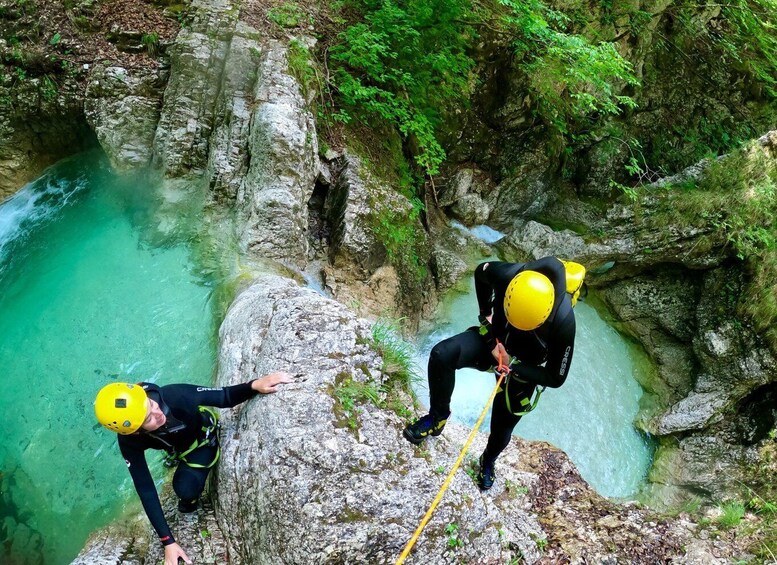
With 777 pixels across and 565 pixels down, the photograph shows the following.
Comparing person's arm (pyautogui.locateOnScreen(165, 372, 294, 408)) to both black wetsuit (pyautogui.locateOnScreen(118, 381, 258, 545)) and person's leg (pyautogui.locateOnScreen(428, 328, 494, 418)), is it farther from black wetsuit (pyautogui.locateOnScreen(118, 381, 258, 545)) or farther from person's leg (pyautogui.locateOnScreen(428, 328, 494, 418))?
person's leg (pyautogui.locateOnScreen(428, 328, 494, 418))

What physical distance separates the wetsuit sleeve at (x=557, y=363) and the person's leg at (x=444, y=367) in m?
0.36

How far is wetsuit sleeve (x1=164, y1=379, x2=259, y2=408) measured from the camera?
3500 millimetres

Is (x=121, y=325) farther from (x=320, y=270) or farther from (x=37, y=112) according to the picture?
(x=37, y=112)

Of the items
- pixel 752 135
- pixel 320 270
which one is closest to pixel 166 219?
pixel 320 270

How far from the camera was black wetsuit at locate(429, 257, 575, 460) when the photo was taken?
3.18 metres

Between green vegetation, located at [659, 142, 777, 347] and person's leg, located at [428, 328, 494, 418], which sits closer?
person's leg, located at [428, 328, 494, 418]

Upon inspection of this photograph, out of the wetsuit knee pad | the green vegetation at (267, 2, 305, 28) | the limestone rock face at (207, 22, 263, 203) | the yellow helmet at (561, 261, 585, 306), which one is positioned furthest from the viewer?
the green vegetation at (267, 2, 305, 28)

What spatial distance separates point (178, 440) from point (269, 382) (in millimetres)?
806

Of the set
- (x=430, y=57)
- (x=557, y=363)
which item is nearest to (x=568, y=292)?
(x=557, y=363)

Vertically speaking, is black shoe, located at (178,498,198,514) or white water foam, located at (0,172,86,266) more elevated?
white water foam, located at (0,172,86,266)

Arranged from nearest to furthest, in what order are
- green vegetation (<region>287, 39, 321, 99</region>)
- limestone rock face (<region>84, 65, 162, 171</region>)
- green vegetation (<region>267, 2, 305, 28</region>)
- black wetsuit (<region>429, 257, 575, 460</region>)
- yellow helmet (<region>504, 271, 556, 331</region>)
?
yellow helmet (<region>504, 271, 556, 331</region>) < black wetsuit (<region>429, 257, 575, 460</region>) < green vegetation (<region>287, 39, 321, 99</region>) < limestone rock face (<region>84, 65, 162, 171</region>) < green vegetation (<region>267, 2, 305, 28</region>)

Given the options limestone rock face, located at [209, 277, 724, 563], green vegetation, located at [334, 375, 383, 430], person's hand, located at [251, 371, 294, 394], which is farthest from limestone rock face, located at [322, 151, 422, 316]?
person's hand, located at [251, 371, 294, 394]

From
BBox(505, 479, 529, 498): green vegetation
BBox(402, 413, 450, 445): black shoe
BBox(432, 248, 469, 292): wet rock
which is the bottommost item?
BBox(432, 248, 469, 292): wet rock

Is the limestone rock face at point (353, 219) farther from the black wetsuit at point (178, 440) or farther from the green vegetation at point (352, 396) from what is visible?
the black wetsuit at point (178, 440)
